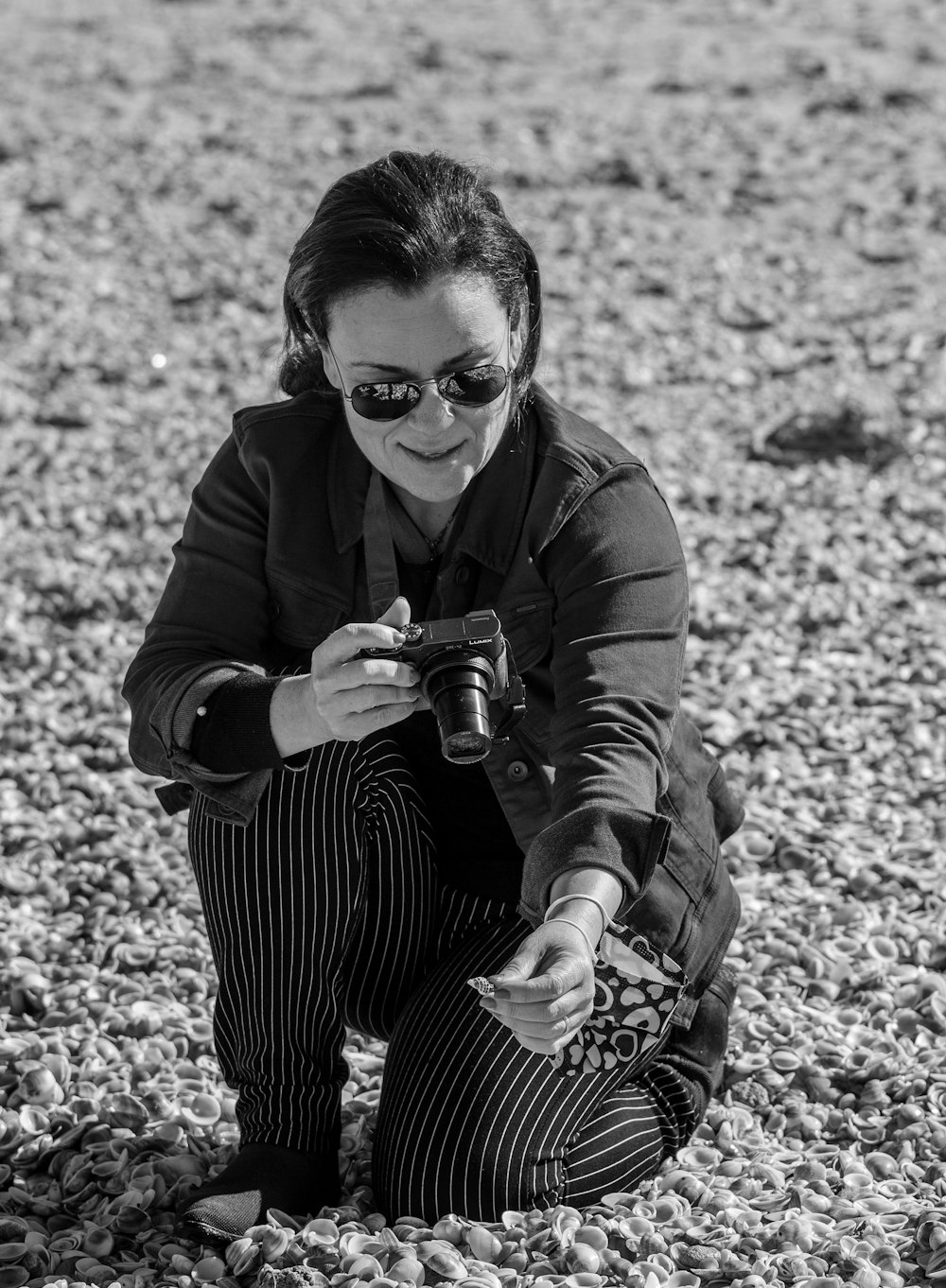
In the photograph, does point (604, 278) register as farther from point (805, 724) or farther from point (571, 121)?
point (805, 724)

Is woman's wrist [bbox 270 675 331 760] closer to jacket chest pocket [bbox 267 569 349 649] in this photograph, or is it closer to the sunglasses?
jacket chest pocket [bbox 267 569 349 649]

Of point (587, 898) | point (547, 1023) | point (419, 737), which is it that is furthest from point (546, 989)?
point (419, 737)

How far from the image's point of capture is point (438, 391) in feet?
7.84

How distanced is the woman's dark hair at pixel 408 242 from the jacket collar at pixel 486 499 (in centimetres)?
8

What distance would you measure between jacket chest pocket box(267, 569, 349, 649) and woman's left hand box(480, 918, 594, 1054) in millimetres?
722

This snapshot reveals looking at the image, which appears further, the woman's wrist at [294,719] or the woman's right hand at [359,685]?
the woman's wrist at [294,719]

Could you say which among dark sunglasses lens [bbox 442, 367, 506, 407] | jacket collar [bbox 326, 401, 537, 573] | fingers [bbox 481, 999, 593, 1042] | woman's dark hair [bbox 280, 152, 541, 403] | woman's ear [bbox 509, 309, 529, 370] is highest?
woman's dark hair [bbox 280, 152, 541, 403]

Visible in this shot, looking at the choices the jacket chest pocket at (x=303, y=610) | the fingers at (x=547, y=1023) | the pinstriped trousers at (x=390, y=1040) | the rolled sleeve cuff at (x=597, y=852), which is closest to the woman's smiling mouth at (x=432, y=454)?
the jacket chest pocket at (x=303, y=610)

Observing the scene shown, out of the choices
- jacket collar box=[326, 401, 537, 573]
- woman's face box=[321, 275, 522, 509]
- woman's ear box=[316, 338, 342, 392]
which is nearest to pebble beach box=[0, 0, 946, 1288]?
jacket collar box=[326, 401, 537, 573]

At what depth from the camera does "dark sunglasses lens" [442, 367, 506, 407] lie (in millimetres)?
2391

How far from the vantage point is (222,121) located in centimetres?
909

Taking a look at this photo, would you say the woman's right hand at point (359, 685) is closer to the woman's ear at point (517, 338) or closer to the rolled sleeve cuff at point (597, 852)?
the rolled sleeve cuff at point (597, 852)

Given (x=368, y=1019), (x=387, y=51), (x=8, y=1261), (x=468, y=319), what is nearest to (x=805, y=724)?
(x=368, y=1019)

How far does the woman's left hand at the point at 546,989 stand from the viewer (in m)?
1.98
